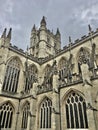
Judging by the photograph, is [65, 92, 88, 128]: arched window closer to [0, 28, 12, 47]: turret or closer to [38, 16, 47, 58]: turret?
[0, 28, 12, 47]: turret

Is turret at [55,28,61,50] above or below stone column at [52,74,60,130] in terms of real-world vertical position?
above

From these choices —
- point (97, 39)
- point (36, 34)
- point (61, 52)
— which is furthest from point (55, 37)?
point (97, 39)

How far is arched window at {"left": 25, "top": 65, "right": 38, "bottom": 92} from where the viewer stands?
20.7 m

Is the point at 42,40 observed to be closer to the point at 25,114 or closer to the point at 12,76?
the point at 12,76

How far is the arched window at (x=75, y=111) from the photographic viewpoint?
36.4ft

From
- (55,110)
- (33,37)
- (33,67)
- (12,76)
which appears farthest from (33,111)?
(33,37)

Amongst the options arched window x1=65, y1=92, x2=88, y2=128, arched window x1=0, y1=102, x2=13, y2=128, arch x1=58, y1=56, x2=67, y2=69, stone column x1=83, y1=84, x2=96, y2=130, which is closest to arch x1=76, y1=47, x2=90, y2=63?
arch x1=58, y1=56, x2=67, y2=69

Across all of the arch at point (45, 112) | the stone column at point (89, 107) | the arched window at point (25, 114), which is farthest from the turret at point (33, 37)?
the stone column at point (89, 107)

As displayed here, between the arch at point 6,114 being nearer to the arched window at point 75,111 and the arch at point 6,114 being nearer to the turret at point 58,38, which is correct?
the arched window at point 75,111

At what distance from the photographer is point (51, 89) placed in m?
14.5

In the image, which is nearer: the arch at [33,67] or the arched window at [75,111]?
the arched window at [75,111]

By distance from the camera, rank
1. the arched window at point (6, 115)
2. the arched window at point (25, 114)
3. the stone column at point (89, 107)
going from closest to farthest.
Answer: the stone column at point (89, 107)
the arched window at point (6, 115)
the arched window at point (25, 114)

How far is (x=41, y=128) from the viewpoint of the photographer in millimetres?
14266

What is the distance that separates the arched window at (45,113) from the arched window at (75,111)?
256 centimetres
